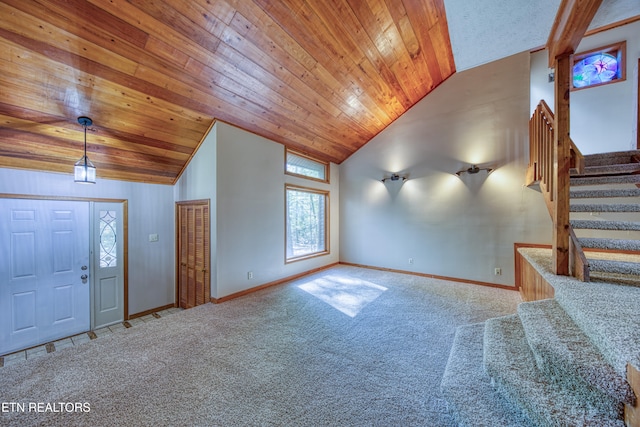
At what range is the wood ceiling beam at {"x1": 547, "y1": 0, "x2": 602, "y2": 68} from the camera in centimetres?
173

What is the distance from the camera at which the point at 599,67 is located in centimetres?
398

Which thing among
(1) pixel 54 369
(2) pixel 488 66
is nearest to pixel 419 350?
(1) pixel 54 369

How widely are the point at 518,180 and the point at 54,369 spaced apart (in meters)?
6.35

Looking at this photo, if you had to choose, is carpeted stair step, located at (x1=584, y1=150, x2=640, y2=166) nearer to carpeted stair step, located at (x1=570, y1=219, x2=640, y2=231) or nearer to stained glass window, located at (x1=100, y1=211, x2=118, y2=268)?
carpeted stair step, located at (x1=570, y1=219, x2=640, y2=231)

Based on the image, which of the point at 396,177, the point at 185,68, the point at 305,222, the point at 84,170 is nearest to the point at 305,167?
the point at 305,222

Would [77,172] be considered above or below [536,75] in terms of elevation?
below

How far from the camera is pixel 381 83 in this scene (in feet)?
13.3

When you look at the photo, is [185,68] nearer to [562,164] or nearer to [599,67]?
[562,164]

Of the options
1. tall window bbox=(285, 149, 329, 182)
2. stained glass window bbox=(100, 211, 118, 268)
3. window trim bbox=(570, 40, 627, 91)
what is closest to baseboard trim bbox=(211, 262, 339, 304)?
stained glass window bbox=(100, 211, 118, 268)

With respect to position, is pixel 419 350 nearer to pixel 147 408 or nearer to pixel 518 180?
pixel 147 408

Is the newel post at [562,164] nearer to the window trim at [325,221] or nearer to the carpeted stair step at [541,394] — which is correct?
the carpeted stair step at [541,394]

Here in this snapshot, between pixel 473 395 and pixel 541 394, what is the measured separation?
Result: 0.42 m

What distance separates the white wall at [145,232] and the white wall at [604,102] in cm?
692

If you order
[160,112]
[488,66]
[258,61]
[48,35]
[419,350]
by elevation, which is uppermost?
[488,66]
